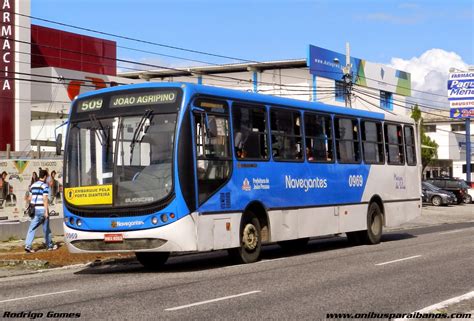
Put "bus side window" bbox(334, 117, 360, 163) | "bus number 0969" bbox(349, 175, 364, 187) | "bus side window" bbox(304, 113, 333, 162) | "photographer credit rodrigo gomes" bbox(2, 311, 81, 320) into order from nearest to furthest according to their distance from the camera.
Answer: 1. "photographer credit rodrigo gomes" bbox(2, 311, 81, 320)
2. "bus side window" bbox(304, 113, 333, 162)
3. "bus side window" bbox(334, 117, 360, 163)
4. "bus number 0969" bbox(349, 175, 364, 187)

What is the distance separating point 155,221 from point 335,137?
21.4 ft

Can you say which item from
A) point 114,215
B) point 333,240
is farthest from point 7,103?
point 114,215

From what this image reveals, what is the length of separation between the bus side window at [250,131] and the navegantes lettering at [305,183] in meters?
0.97

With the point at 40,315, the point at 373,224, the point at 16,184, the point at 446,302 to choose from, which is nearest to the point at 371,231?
the point at 373,224

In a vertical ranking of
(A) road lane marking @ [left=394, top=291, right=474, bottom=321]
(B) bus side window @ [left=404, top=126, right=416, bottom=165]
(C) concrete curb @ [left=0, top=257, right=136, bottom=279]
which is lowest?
(A) road lane marking @ [left=394, top=291, right=474, bottom=321]

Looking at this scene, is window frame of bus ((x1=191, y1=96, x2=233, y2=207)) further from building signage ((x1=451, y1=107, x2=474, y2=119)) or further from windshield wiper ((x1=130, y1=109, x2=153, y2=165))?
building signage ((x1=451, y1=107, x2=474, y2=119))

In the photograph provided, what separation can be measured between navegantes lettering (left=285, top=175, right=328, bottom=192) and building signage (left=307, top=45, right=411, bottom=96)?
39808mm

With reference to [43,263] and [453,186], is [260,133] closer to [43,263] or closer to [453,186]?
[43,263]

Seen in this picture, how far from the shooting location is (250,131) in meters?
15.5

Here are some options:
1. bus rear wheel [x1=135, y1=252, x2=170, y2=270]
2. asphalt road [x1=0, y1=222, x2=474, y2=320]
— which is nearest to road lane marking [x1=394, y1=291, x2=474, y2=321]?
asphalt road [x1=0, y1=222, x2=474, y2=320]

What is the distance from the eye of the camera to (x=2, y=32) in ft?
136

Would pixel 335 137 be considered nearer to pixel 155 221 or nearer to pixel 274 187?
pixel 274 187

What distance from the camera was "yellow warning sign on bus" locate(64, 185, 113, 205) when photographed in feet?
45.6

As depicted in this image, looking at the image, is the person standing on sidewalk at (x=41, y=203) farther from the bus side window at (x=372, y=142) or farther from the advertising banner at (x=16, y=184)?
the bus side window at (x=372, y=142)
